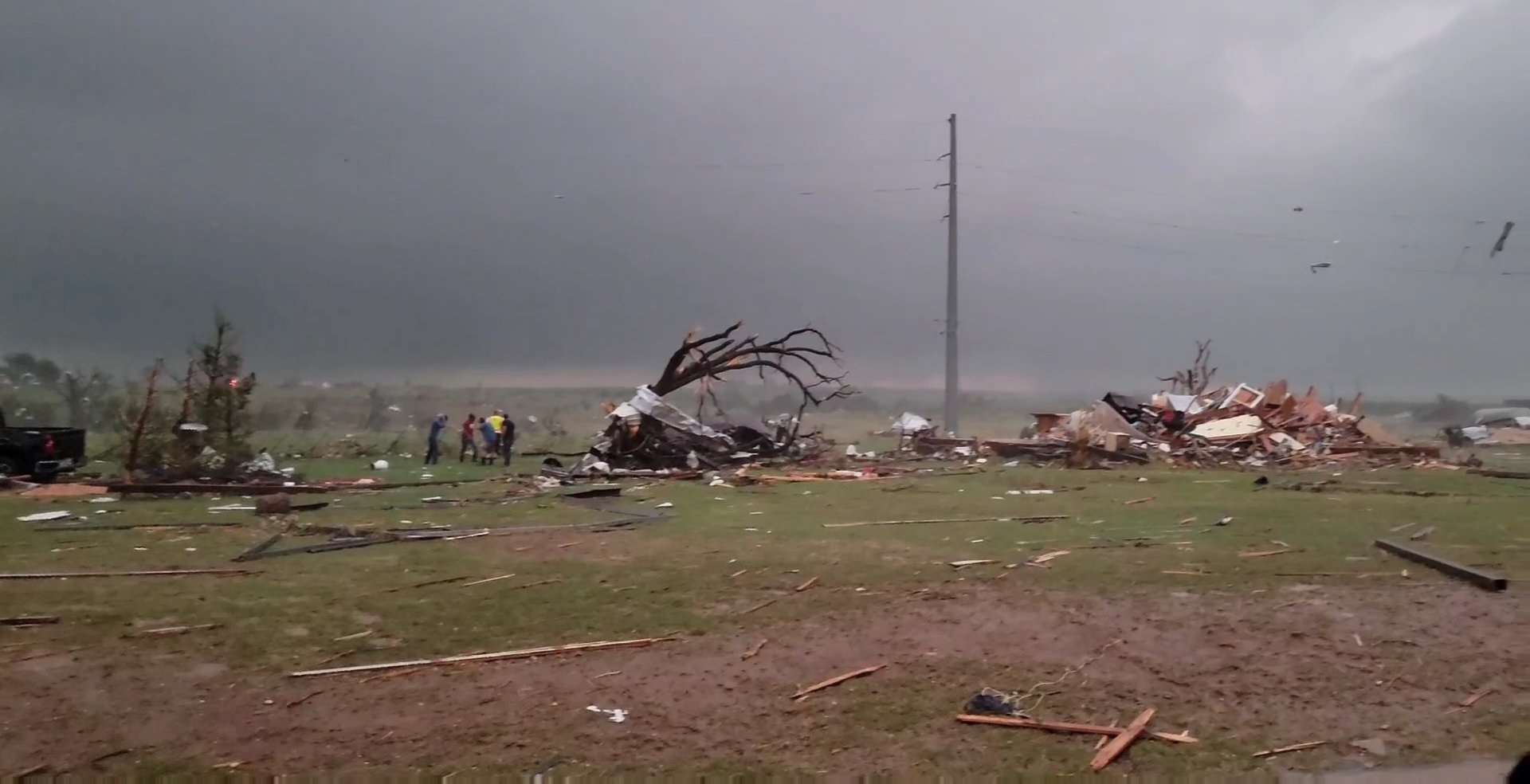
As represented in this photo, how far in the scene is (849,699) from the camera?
198 inches

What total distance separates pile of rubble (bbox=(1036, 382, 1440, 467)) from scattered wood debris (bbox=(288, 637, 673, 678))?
1895 centimetres

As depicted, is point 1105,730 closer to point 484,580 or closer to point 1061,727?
point 1061,727

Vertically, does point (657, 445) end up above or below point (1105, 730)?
above

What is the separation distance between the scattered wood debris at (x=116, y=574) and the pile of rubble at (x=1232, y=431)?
19216 mm

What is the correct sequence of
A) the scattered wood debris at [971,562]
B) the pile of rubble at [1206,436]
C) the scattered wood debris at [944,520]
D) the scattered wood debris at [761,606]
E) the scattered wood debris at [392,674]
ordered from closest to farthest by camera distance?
the scattered wood debris at [392,674], the scattered wood debris at [761,606], the scattered wood debris at [971,562], the scattered wood debris at [944,520], the pile of rubble at [1206,436]

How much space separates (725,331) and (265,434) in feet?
43.4

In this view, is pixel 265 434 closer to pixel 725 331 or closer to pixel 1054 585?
pixel 725 331

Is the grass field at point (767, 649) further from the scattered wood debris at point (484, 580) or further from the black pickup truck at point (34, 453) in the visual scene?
the black pickup truck at point (34, 453)

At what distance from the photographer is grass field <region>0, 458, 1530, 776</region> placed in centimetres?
438

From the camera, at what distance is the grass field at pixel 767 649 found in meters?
4.38

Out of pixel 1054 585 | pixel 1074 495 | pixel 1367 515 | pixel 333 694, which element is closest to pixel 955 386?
pixel 1074 495

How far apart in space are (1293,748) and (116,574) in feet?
31.0

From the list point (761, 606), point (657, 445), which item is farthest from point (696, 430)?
point (761, 606)

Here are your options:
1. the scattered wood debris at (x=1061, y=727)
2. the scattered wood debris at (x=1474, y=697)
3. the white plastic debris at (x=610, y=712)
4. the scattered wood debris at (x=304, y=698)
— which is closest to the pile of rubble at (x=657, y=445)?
the scattered wood debris at (x=304, y=698)
